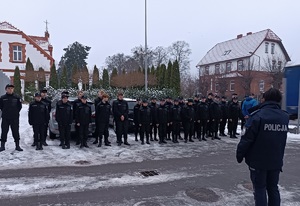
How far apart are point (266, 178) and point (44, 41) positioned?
148 ft

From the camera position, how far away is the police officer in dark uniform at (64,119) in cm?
858

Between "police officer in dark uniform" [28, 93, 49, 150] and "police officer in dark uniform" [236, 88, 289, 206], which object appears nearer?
"police officer in dark uniform" [236, 88, 289, 206]

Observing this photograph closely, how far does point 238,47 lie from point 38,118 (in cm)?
4638

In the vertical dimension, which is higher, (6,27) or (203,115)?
(6,27)

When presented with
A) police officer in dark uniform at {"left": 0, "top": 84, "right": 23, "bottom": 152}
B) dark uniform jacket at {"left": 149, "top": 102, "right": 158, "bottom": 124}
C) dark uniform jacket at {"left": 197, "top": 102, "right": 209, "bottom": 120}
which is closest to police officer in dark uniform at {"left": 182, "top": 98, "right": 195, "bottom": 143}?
dark uniform jacket at {"left": 197, "top": 102, "right": 209, "bottom": 120}

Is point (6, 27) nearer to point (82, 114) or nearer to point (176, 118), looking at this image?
point (82, 114)

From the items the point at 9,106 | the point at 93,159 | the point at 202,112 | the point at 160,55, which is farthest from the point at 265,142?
the point at 160,55

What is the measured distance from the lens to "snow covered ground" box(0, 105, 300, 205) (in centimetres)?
504

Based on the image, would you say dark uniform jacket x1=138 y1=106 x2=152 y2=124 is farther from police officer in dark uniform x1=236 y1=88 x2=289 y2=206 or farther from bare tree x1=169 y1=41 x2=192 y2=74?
bare tree x1=169 y1=41 x2=192 y2=74

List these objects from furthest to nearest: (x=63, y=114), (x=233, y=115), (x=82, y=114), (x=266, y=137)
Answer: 1. (x=233, y=115)
2. (x=82, y=114)
3. (x=63, y=114)
4. (x=266, y=137)

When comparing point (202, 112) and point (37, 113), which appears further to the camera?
point (202, 112)

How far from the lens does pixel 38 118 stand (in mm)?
8289

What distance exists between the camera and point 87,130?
29.6 ft

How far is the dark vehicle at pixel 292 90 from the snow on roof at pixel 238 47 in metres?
31.5
